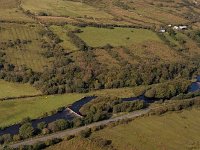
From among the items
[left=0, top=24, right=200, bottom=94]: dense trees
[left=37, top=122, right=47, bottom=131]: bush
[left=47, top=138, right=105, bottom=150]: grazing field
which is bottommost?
[left=47, top=138, right=105, bottom=150]: grazing field

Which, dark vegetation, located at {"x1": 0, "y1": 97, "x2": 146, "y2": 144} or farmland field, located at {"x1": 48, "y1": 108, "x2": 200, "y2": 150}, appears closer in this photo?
farmland field, located at {"x1": 48, "y1": 108, "x2": 200, "y2": 150}

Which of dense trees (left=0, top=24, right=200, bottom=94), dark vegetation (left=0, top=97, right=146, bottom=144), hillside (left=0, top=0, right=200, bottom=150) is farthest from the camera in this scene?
dense trees (left=0, top=24, right=200, bottom=94)

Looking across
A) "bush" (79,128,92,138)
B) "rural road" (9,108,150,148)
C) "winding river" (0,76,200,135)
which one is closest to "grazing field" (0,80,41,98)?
"winding river" (0,76,200,135)

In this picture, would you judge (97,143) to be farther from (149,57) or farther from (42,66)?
(149,57)

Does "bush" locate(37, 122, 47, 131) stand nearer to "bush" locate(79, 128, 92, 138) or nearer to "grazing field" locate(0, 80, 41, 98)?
"bush" locate(79, 128, 92, 138)

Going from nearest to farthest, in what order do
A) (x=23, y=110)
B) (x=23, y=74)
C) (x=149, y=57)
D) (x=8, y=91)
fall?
(x=23, y=110) → (x=8, y=91) → (x=23, y=74) → (x=149, y=57)

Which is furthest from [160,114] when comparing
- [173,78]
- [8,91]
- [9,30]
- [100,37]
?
[9,30]

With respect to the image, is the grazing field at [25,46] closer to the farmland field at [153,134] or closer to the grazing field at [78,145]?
the farmland field at [153,134]
